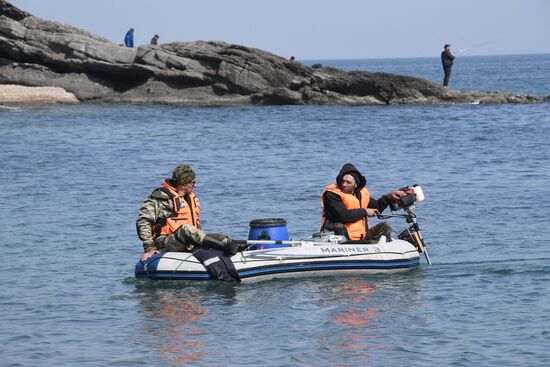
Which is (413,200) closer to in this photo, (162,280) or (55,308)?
(162,280)

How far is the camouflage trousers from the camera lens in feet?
42.3

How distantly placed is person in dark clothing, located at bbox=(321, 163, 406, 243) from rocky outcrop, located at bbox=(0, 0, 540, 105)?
1144 inches

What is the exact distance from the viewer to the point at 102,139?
33125 mm

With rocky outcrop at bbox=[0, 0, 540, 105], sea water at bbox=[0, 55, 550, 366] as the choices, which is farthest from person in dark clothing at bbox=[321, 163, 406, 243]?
rocky outcrop at bbox=[0, 0, 540, 105]

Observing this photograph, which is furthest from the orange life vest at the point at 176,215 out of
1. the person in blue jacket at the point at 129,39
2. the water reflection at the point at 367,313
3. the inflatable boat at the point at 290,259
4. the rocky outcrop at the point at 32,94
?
the person in blue jacket at the point at 129,39

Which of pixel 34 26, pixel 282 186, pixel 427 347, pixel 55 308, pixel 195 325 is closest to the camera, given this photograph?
pixel 427 347

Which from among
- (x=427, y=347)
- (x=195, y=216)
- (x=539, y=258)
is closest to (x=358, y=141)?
(x=539, y=258)

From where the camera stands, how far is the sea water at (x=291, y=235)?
1068 cm

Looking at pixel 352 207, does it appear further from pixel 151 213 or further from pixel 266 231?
pixel 151 213

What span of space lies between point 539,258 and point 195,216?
4.92 m

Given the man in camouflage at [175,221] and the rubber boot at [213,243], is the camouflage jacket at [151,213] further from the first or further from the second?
the rubber boot at [213,243]

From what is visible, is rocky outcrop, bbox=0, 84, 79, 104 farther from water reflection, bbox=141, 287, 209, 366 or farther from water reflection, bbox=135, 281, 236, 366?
water reflection, bbox=141, 287, 209, 366

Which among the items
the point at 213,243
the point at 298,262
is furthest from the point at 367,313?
the point at 213,243

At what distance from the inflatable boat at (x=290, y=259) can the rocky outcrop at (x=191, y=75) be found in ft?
96.3
